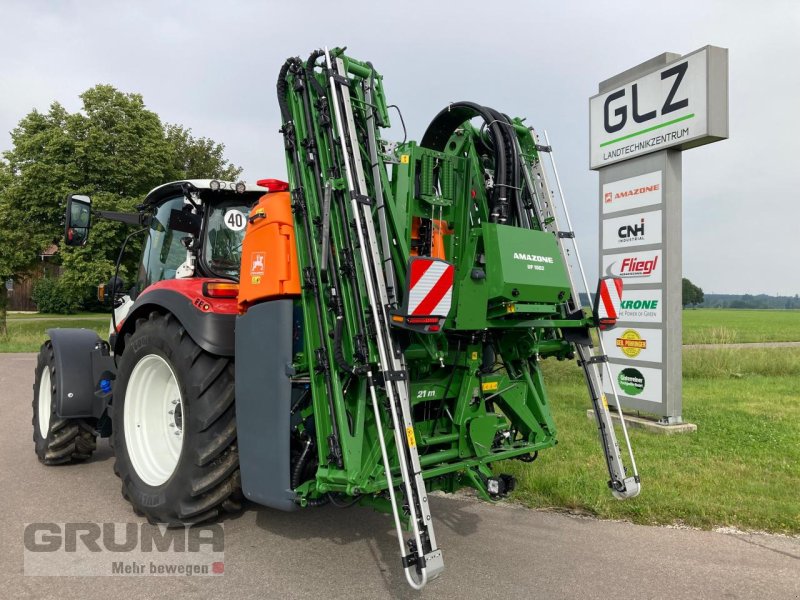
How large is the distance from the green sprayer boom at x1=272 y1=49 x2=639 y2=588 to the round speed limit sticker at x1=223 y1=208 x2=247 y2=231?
3.86ft

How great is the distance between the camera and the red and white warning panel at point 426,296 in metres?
2.93

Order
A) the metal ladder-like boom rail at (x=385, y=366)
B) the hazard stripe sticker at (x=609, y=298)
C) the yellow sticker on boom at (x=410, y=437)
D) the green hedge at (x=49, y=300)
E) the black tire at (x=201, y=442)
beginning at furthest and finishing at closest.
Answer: the green hedge at (x=49, y=300), the hazard stripe sticker at (x=609, y=298), the black tire at (x=201, y=442), the yellow sticker on boom at (x=410, y=437), the metal ladder-like boom rail at (x=385, y=366)

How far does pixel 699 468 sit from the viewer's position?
563 centimetres

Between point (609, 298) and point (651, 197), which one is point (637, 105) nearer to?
point (651, 197)

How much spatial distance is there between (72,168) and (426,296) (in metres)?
22.3

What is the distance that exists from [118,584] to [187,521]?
1.78 feet

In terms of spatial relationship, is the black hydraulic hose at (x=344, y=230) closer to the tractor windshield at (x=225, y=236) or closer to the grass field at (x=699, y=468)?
the tractor windshield at (x=225, y=236)

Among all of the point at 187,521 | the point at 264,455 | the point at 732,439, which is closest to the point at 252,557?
the point at 187,521

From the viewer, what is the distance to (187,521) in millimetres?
3773

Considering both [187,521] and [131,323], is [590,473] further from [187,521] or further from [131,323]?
[131,323]

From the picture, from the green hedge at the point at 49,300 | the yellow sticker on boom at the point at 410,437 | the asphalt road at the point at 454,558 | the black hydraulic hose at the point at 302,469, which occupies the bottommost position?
the asphalt road at the point at 454,558

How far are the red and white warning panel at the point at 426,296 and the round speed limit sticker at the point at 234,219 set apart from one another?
6.83ft

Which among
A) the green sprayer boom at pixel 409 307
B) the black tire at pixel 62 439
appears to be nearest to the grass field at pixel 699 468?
the green sprayer boom at pixel 409 307

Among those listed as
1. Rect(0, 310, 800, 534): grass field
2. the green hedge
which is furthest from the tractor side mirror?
the green hedge
